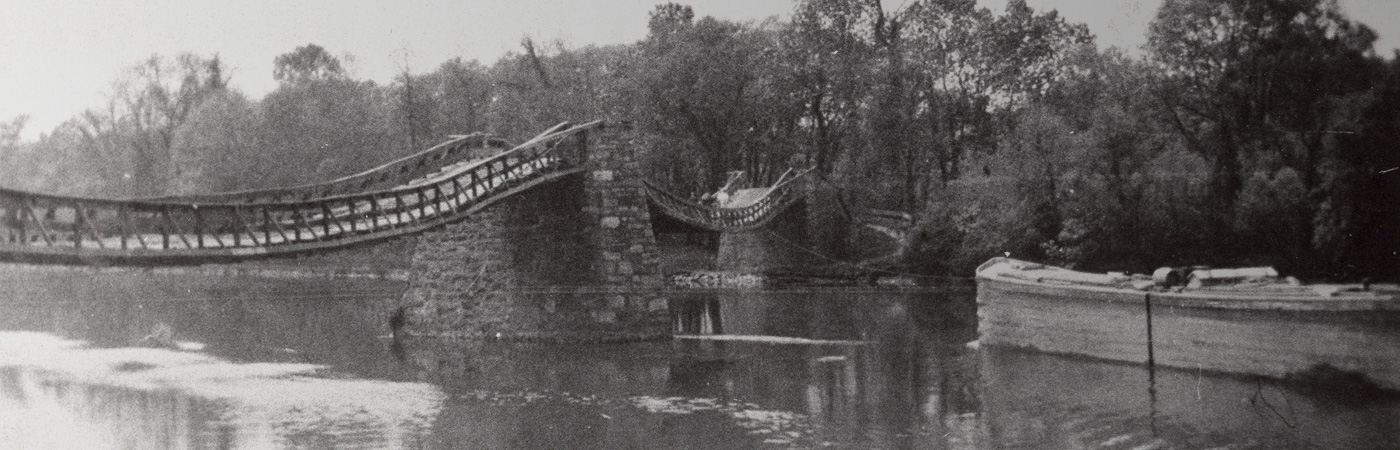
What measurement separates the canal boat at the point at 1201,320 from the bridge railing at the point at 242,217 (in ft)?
30.1

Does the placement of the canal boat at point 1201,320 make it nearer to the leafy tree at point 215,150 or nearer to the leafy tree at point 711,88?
the leafy tree at point 711,88

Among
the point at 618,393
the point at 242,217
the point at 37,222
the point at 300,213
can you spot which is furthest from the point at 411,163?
the point at 37,222

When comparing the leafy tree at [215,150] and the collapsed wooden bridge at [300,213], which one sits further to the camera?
the leafy tree at [215,150]

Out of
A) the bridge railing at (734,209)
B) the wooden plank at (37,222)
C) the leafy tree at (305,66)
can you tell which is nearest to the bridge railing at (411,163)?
the bridge railing at (734,209)

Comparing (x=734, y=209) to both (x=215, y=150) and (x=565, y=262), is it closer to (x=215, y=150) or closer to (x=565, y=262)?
(x=565, y=262)

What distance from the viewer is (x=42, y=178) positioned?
29562 millimetres

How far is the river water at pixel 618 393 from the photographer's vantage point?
15.5m

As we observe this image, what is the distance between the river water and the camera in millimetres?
15484

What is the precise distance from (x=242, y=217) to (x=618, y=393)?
6.36 meters

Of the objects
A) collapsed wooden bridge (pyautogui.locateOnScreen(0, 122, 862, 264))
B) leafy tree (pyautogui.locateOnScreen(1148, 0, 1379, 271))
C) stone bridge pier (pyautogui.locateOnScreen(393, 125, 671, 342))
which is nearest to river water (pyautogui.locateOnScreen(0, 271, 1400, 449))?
stone bridge pier (pyautogui.locateOnScreen(393, 125, 671, 342))

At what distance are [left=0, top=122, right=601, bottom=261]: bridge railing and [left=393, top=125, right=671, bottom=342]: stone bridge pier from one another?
2.00ft

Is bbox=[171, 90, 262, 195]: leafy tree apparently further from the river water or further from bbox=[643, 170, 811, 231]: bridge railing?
bbox=[643, 170, 811, 231]: bridge railing

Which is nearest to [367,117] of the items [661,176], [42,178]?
[661,176]

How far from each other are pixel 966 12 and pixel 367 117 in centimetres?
2421
